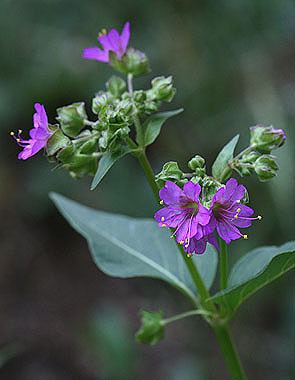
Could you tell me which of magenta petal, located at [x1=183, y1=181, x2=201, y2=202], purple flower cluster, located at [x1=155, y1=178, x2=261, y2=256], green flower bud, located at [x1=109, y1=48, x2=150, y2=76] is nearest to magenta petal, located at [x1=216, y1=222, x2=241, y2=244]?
purple flower cluster, located at [x1=155, y1=178, x2=261, y2=256]

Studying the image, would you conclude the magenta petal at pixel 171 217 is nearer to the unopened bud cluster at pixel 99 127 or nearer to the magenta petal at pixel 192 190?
the magenta petal at pixel 192 190

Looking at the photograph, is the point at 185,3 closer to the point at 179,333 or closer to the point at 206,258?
the point at 179,333

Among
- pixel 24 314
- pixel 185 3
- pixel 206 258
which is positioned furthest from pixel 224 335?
pixel 185 3

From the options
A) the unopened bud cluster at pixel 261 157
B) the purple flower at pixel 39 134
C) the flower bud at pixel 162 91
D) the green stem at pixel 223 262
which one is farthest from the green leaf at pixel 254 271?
the purple flower at pixel 39 134

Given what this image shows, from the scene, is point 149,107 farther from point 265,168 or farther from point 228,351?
point 228,351

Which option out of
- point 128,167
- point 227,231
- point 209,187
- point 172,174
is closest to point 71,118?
point 172,174
